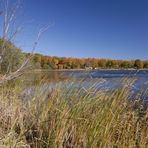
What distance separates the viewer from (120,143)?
11.3 ft

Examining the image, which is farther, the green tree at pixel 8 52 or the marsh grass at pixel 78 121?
the green tree at pixel 8 52

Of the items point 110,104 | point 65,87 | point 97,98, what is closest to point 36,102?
point 65,87

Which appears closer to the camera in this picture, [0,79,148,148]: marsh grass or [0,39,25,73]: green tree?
[0,79,148,148]: marsh grass

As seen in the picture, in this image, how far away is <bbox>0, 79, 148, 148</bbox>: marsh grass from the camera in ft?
11.7

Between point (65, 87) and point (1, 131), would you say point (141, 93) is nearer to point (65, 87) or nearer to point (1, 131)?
point (65, 87)

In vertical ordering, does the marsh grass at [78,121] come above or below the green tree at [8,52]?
below

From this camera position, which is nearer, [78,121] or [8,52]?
[78,121]

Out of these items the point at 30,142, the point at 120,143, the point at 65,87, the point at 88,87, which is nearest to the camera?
the point at 120,143

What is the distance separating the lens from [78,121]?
380cm

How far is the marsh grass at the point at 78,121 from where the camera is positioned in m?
3.56

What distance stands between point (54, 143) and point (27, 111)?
1640 mm

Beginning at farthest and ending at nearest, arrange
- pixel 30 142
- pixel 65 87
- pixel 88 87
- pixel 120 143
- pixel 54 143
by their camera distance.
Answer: pixel 65 87 → pixel 88 87 → pixel 30 142 → pixel 54 143 → pixel 120 143

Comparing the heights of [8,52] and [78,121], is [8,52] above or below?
above

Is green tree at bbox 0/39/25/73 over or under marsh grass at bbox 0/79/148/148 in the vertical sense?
over
